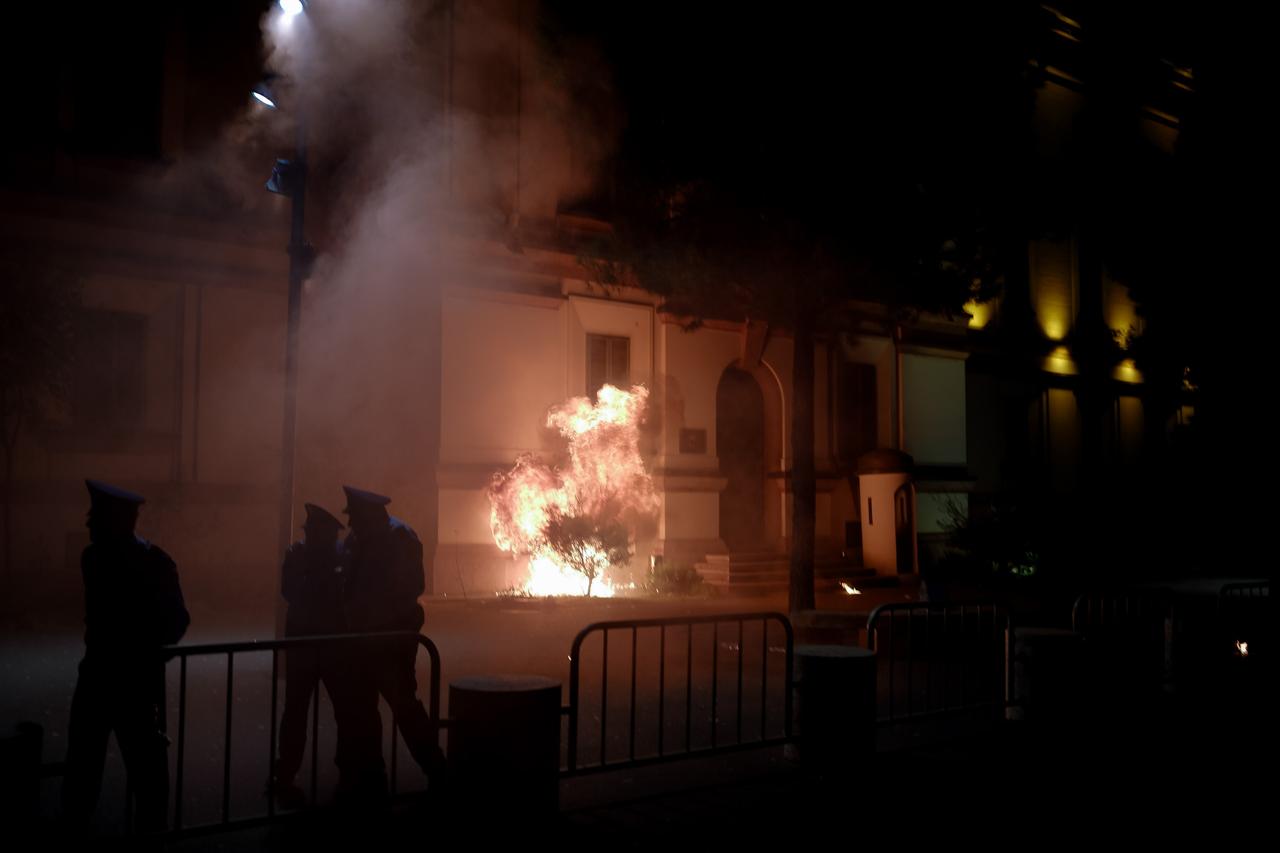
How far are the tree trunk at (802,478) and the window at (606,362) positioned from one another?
198 inches

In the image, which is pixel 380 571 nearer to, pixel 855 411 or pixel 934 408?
pixel 855 411

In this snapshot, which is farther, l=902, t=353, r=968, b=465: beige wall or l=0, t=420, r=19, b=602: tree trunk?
l=902, t=353, r=968, b=465: beige wall

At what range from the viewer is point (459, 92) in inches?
652

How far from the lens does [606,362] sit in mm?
17953

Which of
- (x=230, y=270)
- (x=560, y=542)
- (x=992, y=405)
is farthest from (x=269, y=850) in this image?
(x=992, y=405)

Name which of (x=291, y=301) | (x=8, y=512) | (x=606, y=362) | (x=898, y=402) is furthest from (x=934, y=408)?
(x=8, y=512)

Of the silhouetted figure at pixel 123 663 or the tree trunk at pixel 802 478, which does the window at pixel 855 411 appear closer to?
the tree trunk at pixel 802 478

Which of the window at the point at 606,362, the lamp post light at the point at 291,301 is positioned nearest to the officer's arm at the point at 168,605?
the lamp post light at the point at 291,301

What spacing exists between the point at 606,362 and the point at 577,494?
9.02 feet

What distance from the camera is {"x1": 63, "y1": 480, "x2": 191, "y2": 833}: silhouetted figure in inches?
189

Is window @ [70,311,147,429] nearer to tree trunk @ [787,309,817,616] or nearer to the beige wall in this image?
tree trunk @ [787,309,817,616]

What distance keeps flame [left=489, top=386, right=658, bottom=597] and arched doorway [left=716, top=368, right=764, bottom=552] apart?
2.81 m

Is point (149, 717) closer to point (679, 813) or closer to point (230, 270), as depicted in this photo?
point (679, 813)

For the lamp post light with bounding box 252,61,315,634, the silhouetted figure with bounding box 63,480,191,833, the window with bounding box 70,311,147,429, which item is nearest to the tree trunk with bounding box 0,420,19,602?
the window with bounding box 70,311,147,429
